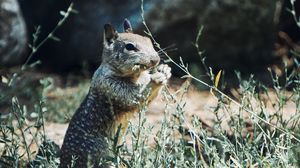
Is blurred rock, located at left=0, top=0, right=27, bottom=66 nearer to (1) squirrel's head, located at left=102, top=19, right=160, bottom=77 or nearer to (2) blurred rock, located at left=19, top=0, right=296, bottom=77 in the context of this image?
(2) blurred rock, located at left=19, top=0, right=296, bottom=77

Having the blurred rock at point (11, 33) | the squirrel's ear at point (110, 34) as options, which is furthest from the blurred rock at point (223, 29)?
the squirrel's ear at point (110, 34)

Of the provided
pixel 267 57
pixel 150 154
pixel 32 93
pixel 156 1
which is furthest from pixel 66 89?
pixel 150 154

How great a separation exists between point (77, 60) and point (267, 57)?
8.11 ft

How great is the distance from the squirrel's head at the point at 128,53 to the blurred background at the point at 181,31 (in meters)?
3.51

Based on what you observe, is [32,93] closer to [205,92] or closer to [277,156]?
[205,92]

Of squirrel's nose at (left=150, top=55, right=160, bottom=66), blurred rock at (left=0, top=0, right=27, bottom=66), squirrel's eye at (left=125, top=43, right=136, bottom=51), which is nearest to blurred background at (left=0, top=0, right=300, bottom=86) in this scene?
blurred rock at (left=0, top=0, right=27, bottom=66)

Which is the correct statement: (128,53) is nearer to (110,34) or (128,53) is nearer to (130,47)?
(130,47)

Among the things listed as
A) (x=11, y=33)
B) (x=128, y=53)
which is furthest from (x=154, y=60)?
(x=11, y=33)

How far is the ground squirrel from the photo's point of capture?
5.58 metres

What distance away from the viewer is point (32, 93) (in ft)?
29.7

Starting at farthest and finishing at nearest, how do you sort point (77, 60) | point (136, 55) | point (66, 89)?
point (77, 60) → point (66, 89) → point (136, 55)

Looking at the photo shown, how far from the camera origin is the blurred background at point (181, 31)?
31.8ft

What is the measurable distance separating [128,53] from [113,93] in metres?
0.32

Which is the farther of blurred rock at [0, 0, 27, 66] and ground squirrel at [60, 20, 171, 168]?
blurred rock at [0, 0, 27, 66]
